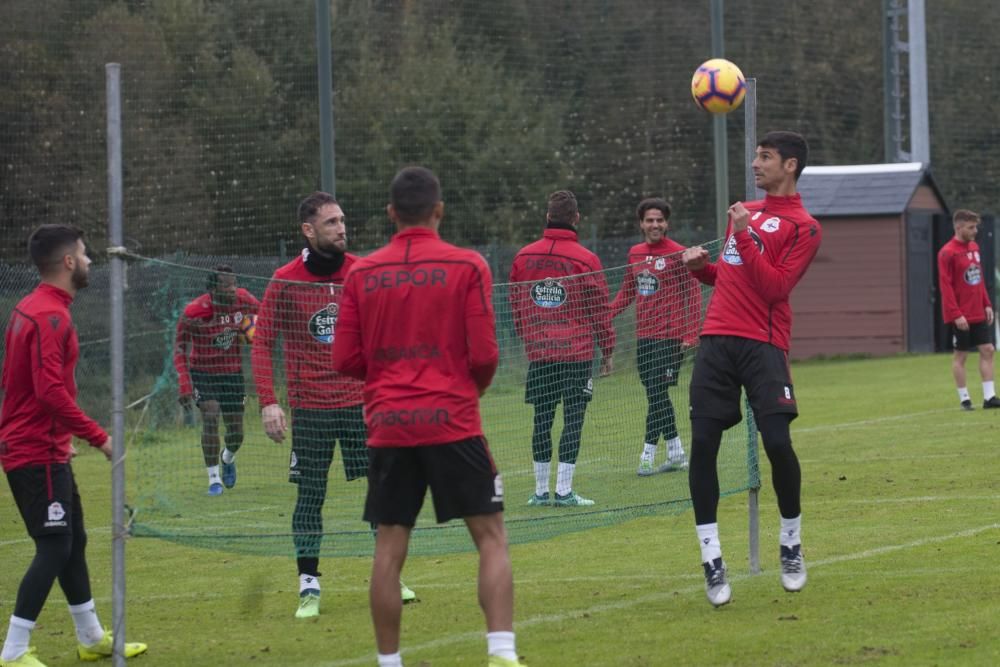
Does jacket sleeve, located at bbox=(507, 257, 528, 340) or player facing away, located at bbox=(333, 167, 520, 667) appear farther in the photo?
jacket sleeve, located at bbox=(507, 257, 528, 340)

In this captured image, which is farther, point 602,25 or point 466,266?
point 602,25

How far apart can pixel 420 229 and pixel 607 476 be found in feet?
17.6

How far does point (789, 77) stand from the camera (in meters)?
36.9

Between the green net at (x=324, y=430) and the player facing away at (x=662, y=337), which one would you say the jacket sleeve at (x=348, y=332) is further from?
the player facing away at (x=662, y=337)

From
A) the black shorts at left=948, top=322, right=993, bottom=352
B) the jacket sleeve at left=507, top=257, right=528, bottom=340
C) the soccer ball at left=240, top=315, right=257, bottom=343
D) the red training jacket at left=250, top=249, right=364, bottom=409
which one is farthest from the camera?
the black shorts at left=948, top=322, right=993, bottom=352

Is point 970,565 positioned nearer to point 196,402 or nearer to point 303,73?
point 196,402

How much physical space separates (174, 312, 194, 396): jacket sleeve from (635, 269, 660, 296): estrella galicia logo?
11.4 feet

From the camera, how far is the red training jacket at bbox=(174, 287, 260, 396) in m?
7.72

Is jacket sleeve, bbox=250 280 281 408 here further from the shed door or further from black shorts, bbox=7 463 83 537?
the shed door

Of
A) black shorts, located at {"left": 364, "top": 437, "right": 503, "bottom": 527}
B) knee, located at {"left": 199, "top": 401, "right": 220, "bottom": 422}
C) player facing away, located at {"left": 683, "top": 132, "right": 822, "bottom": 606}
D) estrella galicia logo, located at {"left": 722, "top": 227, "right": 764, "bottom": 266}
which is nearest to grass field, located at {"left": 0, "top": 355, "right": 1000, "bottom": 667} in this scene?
player facing away, located at {"left": 683, "top": 132, "right": 822, "bottom": 606}

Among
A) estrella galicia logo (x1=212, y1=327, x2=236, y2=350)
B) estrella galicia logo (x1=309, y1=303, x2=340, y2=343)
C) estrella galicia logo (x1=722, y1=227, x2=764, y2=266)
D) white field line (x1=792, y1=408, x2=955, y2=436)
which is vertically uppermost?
estrella galicia logo (x1=722, y1=227, x2=764, y2=266)

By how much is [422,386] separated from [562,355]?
182 inches

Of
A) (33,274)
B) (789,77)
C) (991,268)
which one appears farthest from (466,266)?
(789,77)

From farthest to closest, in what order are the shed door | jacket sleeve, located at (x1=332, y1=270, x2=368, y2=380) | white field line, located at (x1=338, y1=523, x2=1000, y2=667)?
the shed door
white field line, located at (x1=338, y1=523, x2=1000, y2=667)
jacket sleeve, located at (x1=332, y1=270, x2=368, y2=380)
